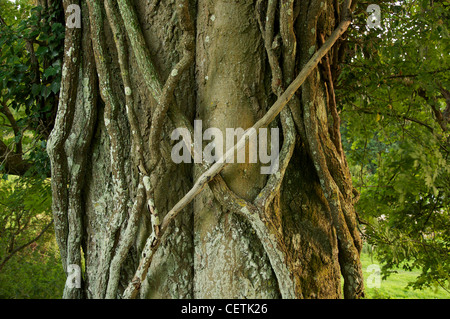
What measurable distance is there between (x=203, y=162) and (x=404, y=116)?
184 centimetres

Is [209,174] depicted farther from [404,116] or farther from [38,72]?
[404,116]

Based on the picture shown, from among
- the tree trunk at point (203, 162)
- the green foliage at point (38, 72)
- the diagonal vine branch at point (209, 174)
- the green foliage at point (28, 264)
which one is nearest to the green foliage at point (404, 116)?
the tree trunk at point (203, 162)

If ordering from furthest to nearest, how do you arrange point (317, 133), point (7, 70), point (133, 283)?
point (7, 70), point (317, 133), point (133, 283)

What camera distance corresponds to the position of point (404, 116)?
111 inches

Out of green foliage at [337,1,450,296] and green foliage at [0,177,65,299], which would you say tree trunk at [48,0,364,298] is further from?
green foliage at [0,177,65,299]

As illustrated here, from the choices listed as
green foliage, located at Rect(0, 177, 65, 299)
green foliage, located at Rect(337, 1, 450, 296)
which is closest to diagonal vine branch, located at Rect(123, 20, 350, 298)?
green foliage, located at Rect(337, 1, 450, 296)

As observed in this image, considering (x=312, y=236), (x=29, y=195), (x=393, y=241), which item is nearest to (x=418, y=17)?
(x=393, y=241)

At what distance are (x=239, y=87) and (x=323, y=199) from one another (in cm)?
65

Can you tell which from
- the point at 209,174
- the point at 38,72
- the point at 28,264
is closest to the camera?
the point at 209,174

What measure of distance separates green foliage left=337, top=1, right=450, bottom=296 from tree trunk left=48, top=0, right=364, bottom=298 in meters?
0.58

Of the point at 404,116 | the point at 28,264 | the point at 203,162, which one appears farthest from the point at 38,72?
the point at 28,264

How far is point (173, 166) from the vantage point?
174cm
